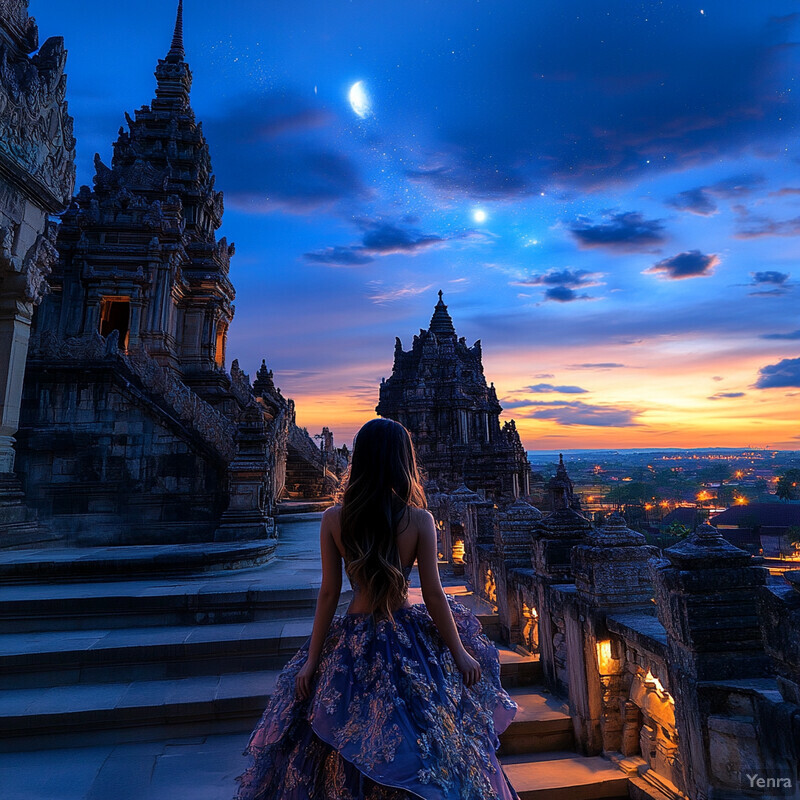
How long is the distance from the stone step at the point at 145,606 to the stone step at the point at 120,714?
3.76 ft

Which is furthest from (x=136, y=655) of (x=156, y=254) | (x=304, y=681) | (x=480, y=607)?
(x=156, y=254)

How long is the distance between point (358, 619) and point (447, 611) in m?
0.43

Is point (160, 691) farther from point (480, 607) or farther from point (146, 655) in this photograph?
point (480, 607)

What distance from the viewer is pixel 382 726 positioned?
7.00 ft

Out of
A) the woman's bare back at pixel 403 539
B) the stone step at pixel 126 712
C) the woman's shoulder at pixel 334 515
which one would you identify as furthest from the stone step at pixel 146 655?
the woman's shoulder at pixel 334 515

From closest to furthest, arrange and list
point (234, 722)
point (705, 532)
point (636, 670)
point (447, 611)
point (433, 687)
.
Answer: point (433, 687)
point (447, 611)
point (705, 532)
point (636, 670)
point (234, 722)

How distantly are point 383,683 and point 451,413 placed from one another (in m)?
39.7

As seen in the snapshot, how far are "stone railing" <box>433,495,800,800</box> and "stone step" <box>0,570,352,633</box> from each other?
297cm

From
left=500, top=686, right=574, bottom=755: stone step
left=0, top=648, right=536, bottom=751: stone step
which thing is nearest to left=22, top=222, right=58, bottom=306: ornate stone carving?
left=0, top=648, right=536, bottom=751: stone step

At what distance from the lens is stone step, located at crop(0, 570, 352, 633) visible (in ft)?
18.7

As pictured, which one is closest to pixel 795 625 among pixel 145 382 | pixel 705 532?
pixel 705 532

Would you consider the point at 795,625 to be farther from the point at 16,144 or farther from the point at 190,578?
the point at 16,144

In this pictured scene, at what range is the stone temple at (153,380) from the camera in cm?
1073

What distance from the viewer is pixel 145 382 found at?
11.7m
